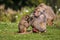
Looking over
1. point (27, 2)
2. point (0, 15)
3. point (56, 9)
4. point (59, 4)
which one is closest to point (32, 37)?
point (0, 15)

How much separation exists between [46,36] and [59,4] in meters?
16.4

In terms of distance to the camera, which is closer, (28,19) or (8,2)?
(28,19)

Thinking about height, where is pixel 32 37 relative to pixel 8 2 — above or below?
below

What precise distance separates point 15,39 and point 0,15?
38.4 ft

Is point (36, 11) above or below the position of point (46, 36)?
above

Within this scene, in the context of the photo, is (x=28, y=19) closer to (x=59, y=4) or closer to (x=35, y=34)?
(x=35, y=34)

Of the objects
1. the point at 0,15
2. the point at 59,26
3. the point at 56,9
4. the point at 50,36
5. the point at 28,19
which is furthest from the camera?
the point at 56,9

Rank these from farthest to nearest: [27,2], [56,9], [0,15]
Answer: [27,2] → [56,9] → [0,15]

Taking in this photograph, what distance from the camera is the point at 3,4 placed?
34562 millimetres

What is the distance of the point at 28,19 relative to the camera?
569 inches

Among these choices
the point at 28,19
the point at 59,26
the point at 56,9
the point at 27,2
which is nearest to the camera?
the point at 28,19

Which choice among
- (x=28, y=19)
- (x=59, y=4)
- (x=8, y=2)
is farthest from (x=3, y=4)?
(x=28, y=19)

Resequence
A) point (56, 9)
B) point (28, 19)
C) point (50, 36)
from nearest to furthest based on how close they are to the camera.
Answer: point (50, 36)
point (28, 19)
point (56, 9)

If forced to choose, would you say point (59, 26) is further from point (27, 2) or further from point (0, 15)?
point (27, 2)
